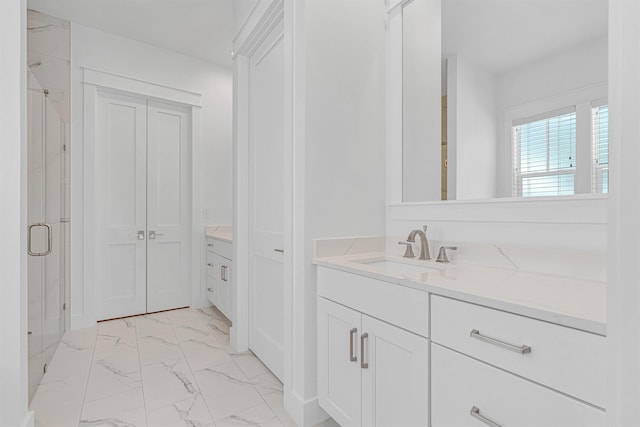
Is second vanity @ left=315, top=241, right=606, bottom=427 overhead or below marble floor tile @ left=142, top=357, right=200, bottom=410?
overhead

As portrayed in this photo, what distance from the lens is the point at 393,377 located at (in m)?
1.22

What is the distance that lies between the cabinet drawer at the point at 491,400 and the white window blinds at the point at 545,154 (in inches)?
29.2

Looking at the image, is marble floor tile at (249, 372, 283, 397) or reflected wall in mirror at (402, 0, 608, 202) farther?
marble floor tile at (249, 372, 283, 397)

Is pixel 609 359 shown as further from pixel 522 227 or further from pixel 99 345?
pixel 99 345

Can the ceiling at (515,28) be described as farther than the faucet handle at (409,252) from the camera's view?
No

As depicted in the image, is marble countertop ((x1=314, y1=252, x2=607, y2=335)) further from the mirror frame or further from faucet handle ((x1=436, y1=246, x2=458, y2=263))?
the mirror frame

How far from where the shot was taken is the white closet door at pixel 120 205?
10.6 feet

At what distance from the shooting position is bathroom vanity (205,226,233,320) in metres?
3.03

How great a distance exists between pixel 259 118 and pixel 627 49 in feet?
6.94

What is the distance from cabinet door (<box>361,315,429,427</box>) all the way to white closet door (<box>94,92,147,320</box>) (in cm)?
292

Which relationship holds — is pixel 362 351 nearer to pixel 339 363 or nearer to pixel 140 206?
pixel 339 363

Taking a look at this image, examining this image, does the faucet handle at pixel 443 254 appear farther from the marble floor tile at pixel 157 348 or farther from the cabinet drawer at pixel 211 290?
the cabinet drawer at pixel 211 290

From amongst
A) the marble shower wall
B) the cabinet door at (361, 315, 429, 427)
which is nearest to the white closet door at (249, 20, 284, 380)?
the cabinet door at (361, 315, 429, 427)

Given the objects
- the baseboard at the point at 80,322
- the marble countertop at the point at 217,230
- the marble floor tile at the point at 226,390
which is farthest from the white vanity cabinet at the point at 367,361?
the baseboard at the point at 80,322
